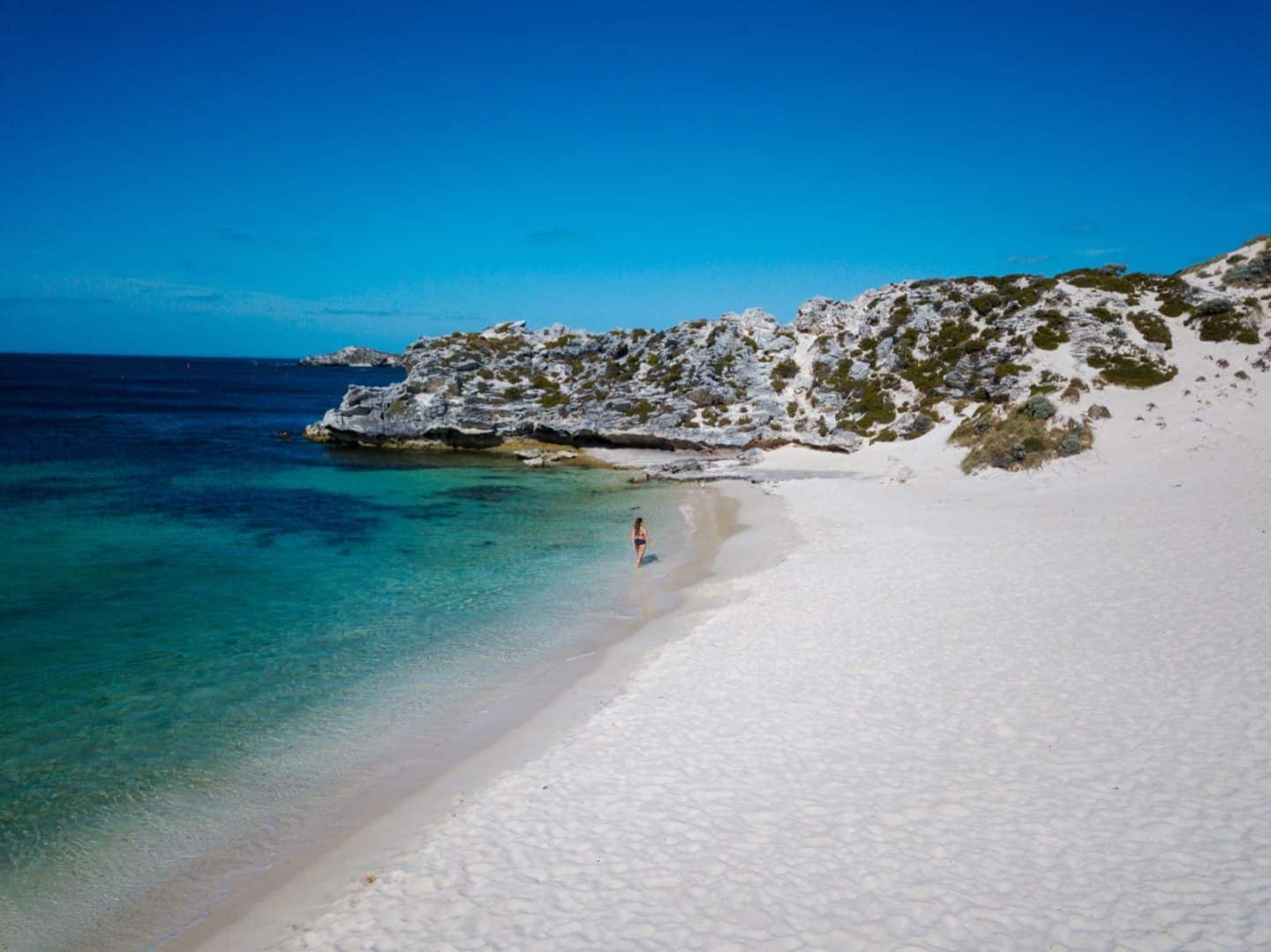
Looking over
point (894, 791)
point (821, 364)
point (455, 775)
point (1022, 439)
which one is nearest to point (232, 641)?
point (455, 775)

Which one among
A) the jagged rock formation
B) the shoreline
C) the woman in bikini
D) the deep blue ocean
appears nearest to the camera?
the shoreline

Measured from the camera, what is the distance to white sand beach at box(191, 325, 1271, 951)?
6547 millimetres

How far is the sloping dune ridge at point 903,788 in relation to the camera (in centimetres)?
654

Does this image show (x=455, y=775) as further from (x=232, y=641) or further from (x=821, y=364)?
(x=821, y=364)

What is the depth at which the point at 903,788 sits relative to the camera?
28.1ft

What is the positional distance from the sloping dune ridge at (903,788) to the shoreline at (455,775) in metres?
0.19

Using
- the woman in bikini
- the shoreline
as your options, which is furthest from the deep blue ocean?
the woman in bikini

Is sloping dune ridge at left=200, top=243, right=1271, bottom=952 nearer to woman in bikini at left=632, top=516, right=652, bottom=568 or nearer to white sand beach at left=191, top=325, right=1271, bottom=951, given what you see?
white sand beach at left=191, top=325, right=1271, bottom=951

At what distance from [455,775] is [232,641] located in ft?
28.3

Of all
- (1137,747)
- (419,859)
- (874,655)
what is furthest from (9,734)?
(1137,747)

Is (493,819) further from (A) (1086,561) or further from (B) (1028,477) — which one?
(B) (1028,477)

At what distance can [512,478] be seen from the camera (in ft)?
139

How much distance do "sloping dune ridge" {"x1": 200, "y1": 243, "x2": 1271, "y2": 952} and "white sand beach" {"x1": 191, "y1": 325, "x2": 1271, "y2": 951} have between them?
3 centimetres

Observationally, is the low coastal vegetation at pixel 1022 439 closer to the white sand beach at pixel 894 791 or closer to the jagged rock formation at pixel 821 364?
the jagged rock formation at pixel 821 364
